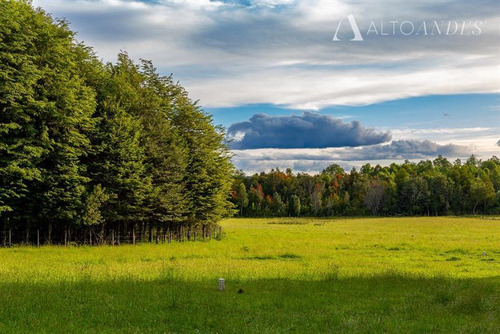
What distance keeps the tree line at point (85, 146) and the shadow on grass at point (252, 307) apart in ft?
67.2

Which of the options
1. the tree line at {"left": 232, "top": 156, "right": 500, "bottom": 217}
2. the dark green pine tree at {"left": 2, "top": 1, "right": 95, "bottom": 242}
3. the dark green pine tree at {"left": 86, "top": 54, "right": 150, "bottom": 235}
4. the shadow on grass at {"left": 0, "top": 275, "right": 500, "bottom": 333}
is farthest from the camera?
the tree line at {"left": 232, "top": 156, "right": 500, "bottom": 217}

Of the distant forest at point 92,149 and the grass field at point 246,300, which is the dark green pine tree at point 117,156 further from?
the grass field at point 246,300

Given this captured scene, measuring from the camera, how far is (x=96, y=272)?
23.4 m

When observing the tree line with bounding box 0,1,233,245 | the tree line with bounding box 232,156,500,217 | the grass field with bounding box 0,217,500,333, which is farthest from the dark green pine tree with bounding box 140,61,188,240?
the tree line with bounding box 232,156,500,217

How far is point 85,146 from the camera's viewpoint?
4166 centimetres

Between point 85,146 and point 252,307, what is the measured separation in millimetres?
31182

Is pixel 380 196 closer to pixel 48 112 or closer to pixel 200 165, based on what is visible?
pixel 200 165

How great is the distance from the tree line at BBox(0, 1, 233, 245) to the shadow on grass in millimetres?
20488

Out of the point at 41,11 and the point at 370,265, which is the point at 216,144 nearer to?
the point at 41,11

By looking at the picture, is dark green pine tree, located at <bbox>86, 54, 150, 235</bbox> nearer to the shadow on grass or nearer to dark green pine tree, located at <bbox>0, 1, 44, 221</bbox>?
dark green pine tree, located at <bbox>0, 1, 44, 221</bbox>

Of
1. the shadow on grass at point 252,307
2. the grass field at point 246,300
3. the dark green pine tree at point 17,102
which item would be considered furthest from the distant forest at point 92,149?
the shadow on grass at point 252,307

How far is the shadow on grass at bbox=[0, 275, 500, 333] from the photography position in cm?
1347

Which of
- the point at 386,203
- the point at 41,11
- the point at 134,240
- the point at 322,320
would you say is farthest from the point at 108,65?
the point at 386,203

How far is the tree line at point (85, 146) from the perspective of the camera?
114 ft
